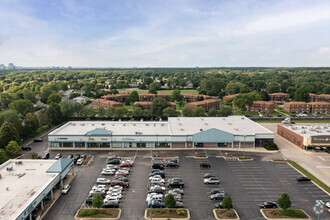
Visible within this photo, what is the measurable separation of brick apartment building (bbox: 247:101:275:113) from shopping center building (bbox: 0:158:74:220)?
8705 cm

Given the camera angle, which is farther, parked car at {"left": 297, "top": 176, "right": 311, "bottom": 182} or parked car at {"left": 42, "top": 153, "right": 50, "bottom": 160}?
parked car at {"left": 42, "top": 153, "right": 50, "bottom": 160}

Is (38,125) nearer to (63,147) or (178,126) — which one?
(63,147)

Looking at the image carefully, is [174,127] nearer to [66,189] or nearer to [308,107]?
[66,189]

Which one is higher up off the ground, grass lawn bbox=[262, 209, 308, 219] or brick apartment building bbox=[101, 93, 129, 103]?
brick apartment building bbox=[101, 93, 129, 103]

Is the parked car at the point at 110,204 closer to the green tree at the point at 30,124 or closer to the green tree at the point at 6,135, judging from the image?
the green tree at the point at 6,135

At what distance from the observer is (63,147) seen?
2170 inches

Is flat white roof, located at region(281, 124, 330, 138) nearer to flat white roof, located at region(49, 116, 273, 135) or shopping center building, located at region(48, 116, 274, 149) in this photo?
flat white roof, located at region(49, 116, 273, 135)

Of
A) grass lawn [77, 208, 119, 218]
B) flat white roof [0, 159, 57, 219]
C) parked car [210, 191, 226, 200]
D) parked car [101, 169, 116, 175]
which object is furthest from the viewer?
parked car [101, 169, 116, 175]

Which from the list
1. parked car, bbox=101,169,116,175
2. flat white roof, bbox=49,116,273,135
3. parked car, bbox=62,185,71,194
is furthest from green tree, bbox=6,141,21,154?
parked car, bbox=101,169,116,175

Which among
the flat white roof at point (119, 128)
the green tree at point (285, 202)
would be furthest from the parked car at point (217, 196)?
the flat white roof at point (119, 128)

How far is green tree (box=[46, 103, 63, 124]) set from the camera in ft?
238

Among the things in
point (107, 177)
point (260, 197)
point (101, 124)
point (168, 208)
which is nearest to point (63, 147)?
point (101, 124)

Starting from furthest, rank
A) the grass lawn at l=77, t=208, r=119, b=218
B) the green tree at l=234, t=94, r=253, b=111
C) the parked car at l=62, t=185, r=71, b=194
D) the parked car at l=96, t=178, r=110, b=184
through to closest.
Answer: the green tree at l=234, t=94, r=253, b=111 < the parked car at l=96, t=178, r=110, b=184 < the parked car at l=62, t=185, r=71, b=194 < the grass lawn at l=77, t=208, r=119, b=218

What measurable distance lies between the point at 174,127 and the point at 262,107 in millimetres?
59112
